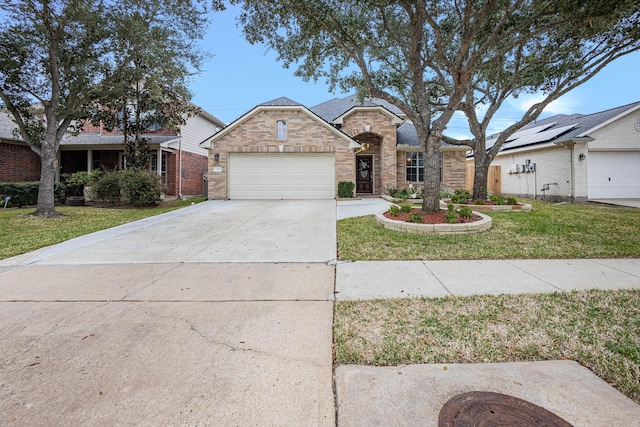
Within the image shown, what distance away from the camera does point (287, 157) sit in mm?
14609

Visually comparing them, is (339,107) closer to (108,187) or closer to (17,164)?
(108,187)

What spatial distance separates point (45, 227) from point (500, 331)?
10686mm

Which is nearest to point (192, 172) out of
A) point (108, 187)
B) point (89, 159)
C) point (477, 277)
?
point (89, 159)

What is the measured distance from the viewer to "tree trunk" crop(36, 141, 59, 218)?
34.6 ft

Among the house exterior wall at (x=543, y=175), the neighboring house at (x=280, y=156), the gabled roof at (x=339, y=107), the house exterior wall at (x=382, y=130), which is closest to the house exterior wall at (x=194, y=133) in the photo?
the neighboring house at (x=280, y=156)

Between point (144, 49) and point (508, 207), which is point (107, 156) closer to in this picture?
point (144, 49)

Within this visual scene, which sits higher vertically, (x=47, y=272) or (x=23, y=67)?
(x=23, y=67)

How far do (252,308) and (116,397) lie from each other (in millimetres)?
1442

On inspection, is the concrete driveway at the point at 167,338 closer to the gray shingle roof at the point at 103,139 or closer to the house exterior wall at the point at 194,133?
the gray shingle roof at the point at 103,139

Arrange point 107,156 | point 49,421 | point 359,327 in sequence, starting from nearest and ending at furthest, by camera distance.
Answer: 1. point 49,421
2. point 359,327
3. point 107,156

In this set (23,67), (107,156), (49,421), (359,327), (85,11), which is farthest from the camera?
(107,156)

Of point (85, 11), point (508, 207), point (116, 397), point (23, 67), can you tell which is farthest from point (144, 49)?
point (508, 207)

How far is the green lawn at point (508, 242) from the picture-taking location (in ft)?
17.4

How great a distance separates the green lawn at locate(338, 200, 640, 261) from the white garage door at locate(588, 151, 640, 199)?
291 inches
